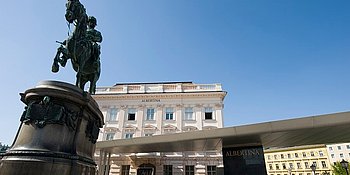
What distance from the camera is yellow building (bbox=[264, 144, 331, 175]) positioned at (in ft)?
205

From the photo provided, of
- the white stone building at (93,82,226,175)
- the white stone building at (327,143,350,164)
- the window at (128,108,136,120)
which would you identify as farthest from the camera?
the white stone building at (327,143,350,164)

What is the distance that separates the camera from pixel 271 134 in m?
11.6

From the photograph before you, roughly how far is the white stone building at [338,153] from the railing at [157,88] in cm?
5998

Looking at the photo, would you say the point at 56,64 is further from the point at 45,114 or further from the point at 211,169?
→ the point at 211,169

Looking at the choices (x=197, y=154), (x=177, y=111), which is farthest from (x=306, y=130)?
(x=177, y=111)

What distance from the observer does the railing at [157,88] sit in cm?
2761

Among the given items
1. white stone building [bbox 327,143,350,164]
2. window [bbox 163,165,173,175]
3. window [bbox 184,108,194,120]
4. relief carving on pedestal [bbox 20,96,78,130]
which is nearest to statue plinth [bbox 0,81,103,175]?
relief carving on pedestal [bbox 20,96,78,130]

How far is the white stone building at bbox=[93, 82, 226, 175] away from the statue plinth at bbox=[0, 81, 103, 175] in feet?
63.6

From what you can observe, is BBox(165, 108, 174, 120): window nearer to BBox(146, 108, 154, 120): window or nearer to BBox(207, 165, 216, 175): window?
BBox(146, 108, 154, 120): window

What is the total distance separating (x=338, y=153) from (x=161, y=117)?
6612cm

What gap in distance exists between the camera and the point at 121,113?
1061 inches

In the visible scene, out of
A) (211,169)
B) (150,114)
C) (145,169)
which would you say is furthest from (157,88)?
(211,169)

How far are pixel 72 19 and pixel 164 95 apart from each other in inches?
845

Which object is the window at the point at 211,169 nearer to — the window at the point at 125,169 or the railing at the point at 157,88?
the window at the point at 125,169
